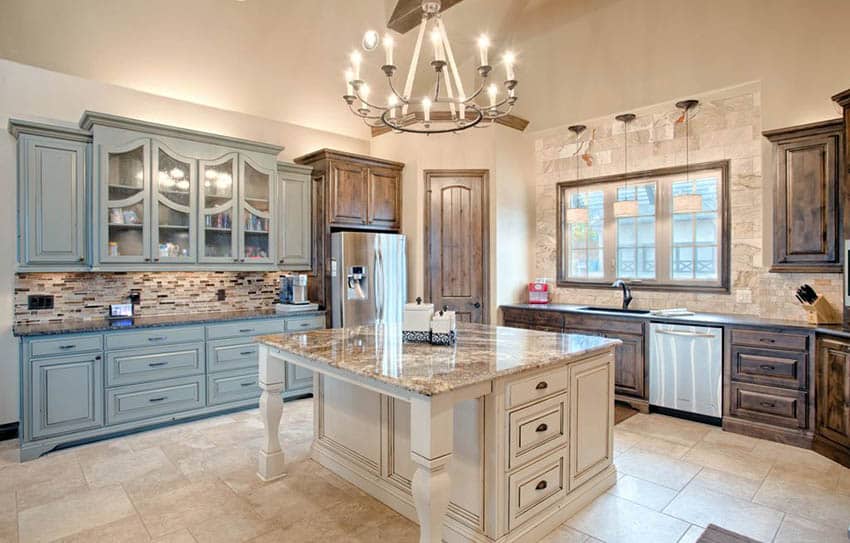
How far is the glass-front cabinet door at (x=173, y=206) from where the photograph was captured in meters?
4.06

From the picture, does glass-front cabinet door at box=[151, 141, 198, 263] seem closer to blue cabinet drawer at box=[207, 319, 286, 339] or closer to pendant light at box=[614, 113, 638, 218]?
blue cabinet drawer at box=[207, 319, 286, 339]

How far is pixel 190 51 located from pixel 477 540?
483cm

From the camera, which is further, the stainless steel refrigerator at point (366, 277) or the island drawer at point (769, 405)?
the stainless steel refrigerator at point (366, 277)

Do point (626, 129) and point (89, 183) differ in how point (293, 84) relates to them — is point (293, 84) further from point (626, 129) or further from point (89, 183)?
point (626, 129)

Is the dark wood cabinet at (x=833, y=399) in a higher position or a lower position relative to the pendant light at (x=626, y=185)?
lower

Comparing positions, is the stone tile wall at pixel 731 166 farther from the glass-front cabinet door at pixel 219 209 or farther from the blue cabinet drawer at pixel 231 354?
the glass-front cabinet door at pixel 219 209

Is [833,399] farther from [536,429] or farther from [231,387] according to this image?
[231,387]

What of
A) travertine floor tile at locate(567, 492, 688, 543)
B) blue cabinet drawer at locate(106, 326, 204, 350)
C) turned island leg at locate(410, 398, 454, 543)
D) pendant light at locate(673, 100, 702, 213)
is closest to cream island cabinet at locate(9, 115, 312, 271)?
blue cabinet drawer at locate(106, 326, 204, 350)

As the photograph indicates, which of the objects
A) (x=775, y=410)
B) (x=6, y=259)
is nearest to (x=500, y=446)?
(x=775, y=410)

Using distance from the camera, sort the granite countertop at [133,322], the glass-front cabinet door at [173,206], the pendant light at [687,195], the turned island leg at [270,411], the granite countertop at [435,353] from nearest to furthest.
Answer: the granite countertop at [435,353] → the turned island leg at [270,411] → the granite countertop at [133,322] → the glass-front cabinet door at [173,206] → the pendant light at [687,195]

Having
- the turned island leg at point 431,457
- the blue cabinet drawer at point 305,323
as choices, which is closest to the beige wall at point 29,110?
the blue cabinet drawer at point 305,323

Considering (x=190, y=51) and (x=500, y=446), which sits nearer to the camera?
(x=500, y=446)

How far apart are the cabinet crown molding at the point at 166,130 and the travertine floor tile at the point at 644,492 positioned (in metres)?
4.23

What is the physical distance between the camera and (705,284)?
4.59 meters
